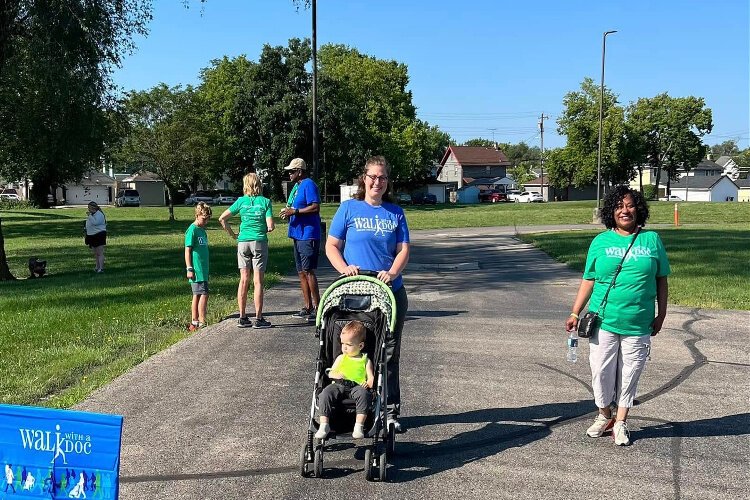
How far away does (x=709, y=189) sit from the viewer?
10850 cm

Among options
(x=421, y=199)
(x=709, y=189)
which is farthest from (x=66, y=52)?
(x=709, y=189)

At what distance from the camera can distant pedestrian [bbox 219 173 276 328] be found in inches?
364

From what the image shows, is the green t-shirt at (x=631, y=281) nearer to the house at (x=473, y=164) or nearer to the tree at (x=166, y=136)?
the tree at (x=166, y=136)

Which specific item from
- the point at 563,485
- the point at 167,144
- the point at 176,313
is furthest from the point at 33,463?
the point at 167,144

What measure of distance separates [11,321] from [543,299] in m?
7.96

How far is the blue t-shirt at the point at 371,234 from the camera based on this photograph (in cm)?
525

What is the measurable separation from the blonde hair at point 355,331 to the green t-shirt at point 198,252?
5057 millimetres

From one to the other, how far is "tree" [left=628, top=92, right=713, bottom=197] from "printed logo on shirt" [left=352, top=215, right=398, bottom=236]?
88.8m

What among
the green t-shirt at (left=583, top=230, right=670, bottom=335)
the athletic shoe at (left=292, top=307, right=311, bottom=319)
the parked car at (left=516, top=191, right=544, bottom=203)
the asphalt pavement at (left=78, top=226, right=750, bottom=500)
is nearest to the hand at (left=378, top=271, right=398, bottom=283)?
the asphalt pavement at (left=78, top=226, right=750, bottom=500)

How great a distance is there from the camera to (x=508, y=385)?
678 cm

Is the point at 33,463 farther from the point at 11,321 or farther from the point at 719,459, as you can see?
the point at 11,321

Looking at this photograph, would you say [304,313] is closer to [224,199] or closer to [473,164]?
[224,199]

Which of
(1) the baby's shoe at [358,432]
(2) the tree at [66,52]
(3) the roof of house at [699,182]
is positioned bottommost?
(1) the baby's shoe at [358,432]

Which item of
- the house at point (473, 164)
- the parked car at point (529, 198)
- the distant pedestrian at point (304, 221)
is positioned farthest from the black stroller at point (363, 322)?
the house at point (473, 164)
